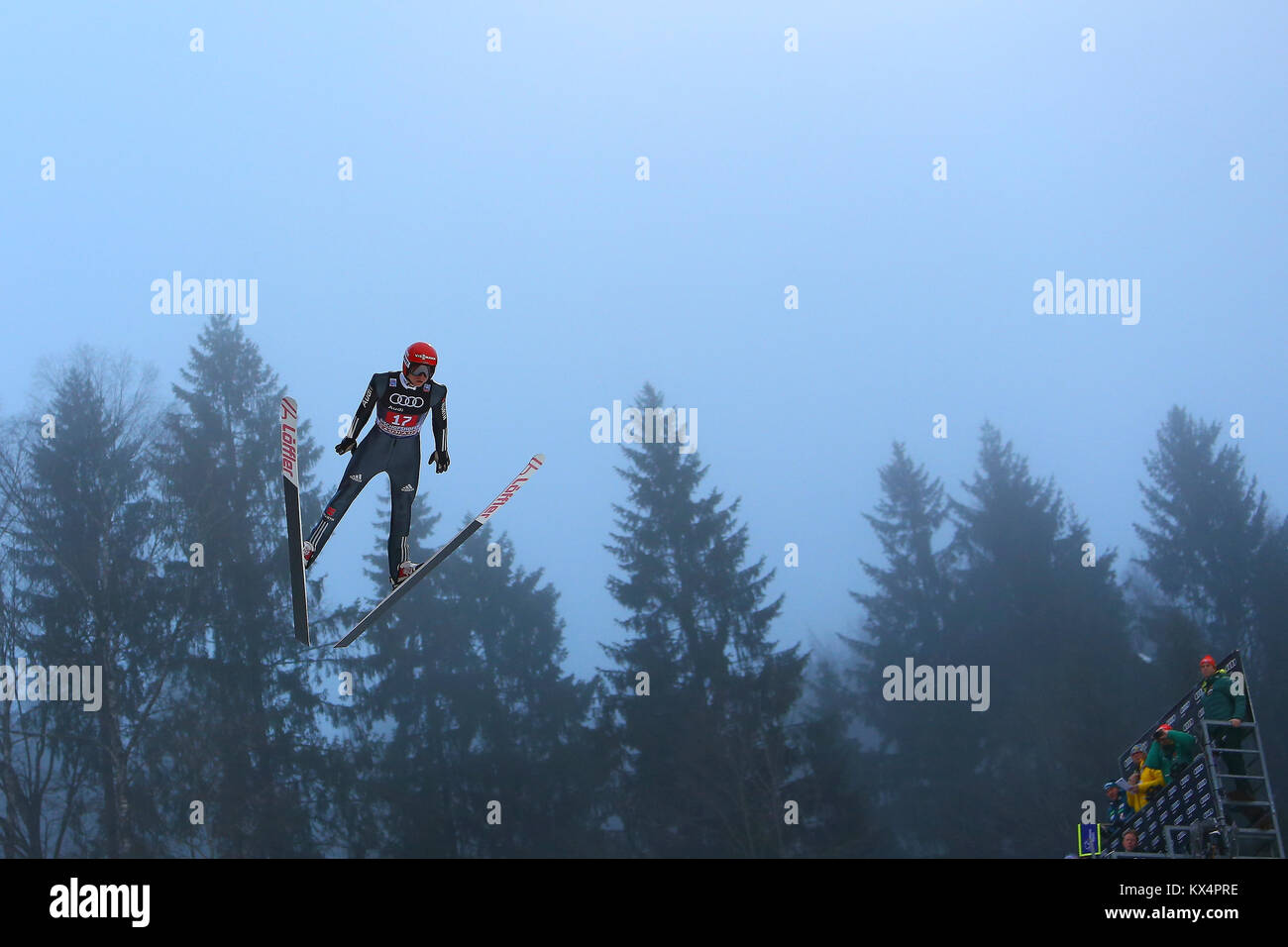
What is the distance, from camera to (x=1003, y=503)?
31.7 meters

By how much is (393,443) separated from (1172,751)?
9614 mm

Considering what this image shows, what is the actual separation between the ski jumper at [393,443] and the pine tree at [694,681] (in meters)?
16.8

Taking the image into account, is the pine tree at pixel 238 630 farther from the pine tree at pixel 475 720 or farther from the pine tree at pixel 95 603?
the pine tree at pixel 475 720

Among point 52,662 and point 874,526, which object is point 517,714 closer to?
point 52,662

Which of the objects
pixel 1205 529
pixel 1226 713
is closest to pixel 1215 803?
pixel 1226 713

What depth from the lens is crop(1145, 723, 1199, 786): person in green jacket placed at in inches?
479

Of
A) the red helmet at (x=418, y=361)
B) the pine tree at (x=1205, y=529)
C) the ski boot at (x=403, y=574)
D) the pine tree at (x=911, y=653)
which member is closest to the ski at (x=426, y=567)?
the ski boot at (x=403, y=574)

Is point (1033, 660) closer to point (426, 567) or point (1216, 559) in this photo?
point (1216, 559)

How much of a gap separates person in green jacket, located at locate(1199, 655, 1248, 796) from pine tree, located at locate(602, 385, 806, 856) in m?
12.7

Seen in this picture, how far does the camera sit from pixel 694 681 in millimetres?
26000

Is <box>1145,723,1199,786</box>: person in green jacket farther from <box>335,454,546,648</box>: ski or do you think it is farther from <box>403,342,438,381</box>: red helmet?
<box>403,342,438,381</box>: red helmet

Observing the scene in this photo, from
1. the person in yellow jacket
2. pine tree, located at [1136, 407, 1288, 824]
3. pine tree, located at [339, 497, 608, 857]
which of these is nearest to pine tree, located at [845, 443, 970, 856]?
pine tree, located at [1136, 407, 1288, 824]

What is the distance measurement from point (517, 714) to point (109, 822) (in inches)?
363
